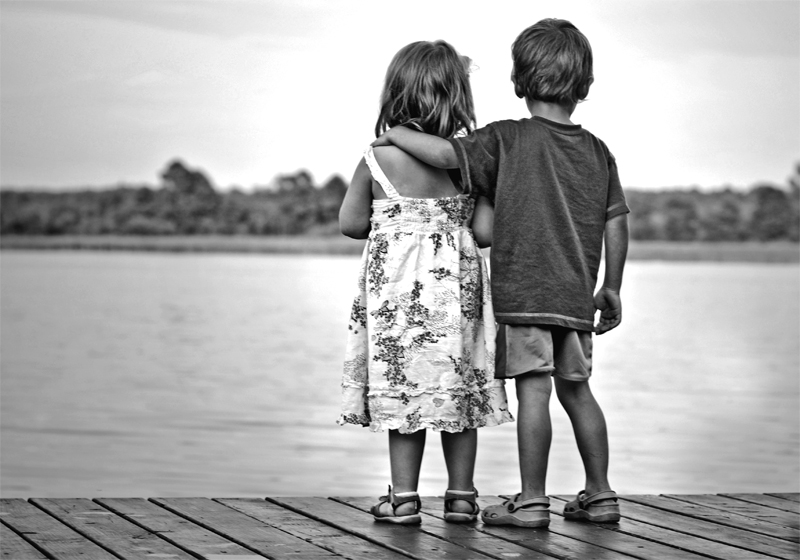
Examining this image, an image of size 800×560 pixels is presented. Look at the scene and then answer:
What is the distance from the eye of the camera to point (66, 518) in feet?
9.34

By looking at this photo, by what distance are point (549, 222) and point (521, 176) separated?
0.13 m

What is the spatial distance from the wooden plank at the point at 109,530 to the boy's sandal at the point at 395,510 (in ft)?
Result: 1.79

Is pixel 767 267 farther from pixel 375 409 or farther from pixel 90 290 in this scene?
pixel 375 409

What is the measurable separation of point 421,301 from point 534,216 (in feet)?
1.15

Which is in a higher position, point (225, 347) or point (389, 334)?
point (389, 334)

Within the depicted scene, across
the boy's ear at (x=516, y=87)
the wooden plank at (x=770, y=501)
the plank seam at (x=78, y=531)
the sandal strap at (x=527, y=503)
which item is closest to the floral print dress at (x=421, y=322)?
the sandal strap at (x=527, y=503)

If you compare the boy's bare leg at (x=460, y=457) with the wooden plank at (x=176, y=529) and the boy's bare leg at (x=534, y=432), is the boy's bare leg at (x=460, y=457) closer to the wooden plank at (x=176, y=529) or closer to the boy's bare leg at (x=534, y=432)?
the boy's bare leg at (x=534, y=432)

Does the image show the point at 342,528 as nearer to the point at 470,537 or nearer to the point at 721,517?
the point at 470,537

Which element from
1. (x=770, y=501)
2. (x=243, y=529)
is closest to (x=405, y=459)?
(x=243, y=529)

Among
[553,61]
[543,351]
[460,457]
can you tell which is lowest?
[460,457]

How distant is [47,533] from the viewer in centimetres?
269

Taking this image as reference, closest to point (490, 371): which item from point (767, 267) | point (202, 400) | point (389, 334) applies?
point (389, 334)

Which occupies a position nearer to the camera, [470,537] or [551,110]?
[470,537]

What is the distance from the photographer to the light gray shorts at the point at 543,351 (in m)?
2.83
